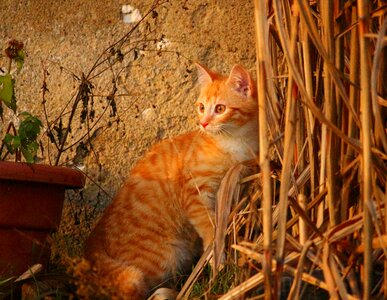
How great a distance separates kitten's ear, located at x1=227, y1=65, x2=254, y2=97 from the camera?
305cm

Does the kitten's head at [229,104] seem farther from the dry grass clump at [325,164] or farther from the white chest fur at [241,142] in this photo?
the dry grass clump at [325,164]

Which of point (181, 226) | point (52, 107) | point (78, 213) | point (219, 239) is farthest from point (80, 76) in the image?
point (219, 239)

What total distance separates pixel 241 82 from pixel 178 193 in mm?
543

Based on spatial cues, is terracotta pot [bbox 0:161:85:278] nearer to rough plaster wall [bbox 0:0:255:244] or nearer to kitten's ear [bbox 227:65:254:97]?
rough plaster wall [bbox 0:0:255:244]

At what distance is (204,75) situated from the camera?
3186 mm

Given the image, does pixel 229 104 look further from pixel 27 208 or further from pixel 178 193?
pixel 27 208

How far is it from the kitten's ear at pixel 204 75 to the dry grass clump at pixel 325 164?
3.54 ft

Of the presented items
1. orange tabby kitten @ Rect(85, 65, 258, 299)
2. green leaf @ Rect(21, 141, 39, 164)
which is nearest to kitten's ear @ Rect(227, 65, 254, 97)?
orange tabby kitten @ Rect(85, 65, 258, 299)

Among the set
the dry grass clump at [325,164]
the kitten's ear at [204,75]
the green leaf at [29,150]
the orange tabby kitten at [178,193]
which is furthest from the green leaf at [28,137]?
the dry grass clump at [325,164]

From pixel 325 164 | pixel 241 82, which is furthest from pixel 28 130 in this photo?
pixel 325 164

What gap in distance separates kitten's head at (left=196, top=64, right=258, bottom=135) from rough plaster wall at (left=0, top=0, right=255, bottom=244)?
10.8 inches

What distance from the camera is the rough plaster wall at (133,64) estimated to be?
11.0 feet

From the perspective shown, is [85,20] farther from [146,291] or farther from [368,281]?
[368,281]

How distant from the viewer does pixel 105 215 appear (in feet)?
10.0
